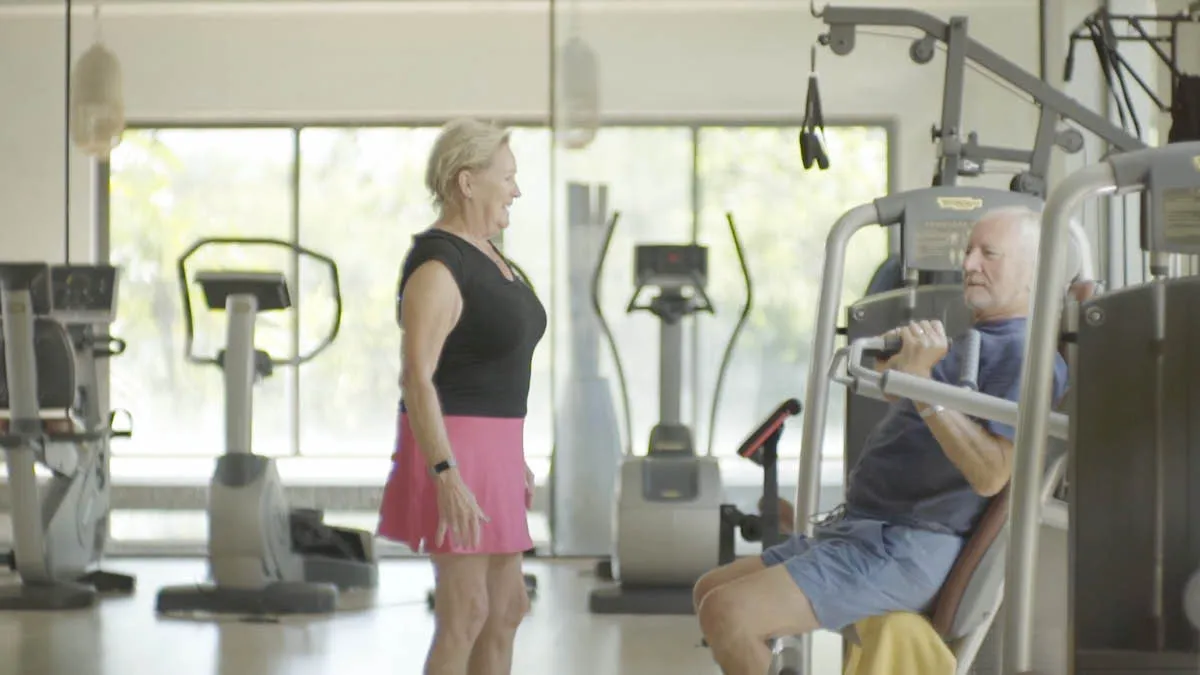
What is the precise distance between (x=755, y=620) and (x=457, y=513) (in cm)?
54

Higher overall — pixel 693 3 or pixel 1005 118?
pixel 693 3

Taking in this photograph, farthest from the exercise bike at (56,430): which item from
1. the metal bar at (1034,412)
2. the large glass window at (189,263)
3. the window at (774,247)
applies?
the metal bar at (1034,412)

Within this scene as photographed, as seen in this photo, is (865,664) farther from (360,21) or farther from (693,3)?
(360,21)

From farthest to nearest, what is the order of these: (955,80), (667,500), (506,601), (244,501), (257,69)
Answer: (257,69), (667,500), (244,501), (955,80), (506,601)

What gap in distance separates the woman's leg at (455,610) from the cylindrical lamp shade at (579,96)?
3.85 m

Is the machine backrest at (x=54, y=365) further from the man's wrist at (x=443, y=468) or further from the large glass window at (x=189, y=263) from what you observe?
the large glass window at (x=189, y=263)

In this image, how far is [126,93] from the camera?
9.23m

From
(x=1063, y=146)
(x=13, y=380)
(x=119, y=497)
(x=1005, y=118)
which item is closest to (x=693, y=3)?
(x=1005, y=118)

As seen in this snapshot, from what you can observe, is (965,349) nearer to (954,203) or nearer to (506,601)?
(954,203)

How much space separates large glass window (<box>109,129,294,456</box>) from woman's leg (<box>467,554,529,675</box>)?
23.6ft

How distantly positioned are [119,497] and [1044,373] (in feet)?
25.8

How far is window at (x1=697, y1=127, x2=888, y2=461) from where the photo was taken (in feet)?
24.0

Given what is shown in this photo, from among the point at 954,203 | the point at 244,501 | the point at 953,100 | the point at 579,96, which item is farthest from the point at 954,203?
the point at 579,96

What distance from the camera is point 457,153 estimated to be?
2.76 metres
